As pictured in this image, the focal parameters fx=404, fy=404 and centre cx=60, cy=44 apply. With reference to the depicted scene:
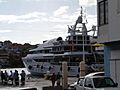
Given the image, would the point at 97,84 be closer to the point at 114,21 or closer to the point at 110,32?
the point at 114,21

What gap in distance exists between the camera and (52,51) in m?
74.9

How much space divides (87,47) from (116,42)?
147 ft

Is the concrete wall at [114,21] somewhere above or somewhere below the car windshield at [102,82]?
above

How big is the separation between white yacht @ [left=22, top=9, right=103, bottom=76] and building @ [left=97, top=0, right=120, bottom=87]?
36.1 m

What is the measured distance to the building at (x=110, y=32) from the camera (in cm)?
2695

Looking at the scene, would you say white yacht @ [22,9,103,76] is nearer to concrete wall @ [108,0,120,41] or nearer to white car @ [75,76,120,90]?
concrete wall @ [108,0,120,41]

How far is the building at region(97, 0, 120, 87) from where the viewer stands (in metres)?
27.0

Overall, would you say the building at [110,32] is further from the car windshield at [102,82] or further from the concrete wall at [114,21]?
the car windshield at [102,82]

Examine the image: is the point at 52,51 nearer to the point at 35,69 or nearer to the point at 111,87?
the point at 35,69

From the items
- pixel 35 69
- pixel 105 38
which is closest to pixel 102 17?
A: pixel 105 38

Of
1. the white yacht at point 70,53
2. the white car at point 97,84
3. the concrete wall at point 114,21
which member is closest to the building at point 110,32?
the concrete wall at point 114,21

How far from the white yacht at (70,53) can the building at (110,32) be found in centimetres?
3609

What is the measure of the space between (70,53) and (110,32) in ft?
139

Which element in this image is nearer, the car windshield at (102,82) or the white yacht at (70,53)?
the car windshield at (102,82)
